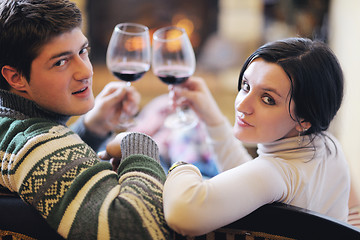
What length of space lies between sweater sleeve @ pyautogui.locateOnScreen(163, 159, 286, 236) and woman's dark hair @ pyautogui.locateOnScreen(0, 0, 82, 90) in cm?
45

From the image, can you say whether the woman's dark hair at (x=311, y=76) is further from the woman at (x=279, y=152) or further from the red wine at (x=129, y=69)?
the red wine at (x=129, y=69)

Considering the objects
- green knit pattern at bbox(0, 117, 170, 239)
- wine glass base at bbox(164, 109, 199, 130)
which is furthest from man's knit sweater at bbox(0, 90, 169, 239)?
wine glass base at bbox(164, 109, 199, 130)

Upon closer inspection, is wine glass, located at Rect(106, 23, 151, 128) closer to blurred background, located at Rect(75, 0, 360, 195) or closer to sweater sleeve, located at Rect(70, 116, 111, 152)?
sweater sleeve, located at Rect(70, 116, 111, 152)

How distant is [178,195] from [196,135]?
1.02m

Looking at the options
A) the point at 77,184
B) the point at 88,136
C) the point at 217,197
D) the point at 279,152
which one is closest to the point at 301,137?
the point at 279,152

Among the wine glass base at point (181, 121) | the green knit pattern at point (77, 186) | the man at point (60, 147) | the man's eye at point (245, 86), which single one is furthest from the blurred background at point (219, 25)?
the green knit pattern at point (77, 186)

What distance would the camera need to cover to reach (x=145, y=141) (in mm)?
946

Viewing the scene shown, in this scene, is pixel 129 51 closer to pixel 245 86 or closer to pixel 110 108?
pixel 110 108

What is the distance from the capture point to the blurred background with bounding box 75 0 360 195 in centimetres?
335

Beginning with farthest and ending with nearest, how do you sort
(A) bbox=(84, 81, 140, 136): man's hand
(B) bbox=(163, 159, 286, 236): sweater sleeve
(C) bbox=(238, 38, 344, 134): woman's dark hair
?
1. (A) bbox=(84, 81, 140, 136): man's hand
2. (C) bbox=(238, 38, 344, 134): woman's dark hair
3. (B) bbox=(163, 159, 286, 236): sweater sleeve

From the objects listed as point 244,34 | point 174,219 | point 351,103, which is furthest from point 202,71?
point 174,219

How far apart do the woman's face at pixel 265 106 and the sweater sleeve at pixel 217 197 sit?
139 mm

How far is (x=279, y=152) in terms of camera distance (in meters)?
0.94

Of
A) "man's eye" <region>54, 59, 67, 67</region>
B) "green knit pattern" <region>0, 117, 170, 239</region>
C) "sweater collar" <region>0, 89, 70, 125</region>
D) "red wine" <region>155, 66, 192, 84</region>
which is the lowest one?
"green knit pattern" <region>0, 117, 170, 239</region>
